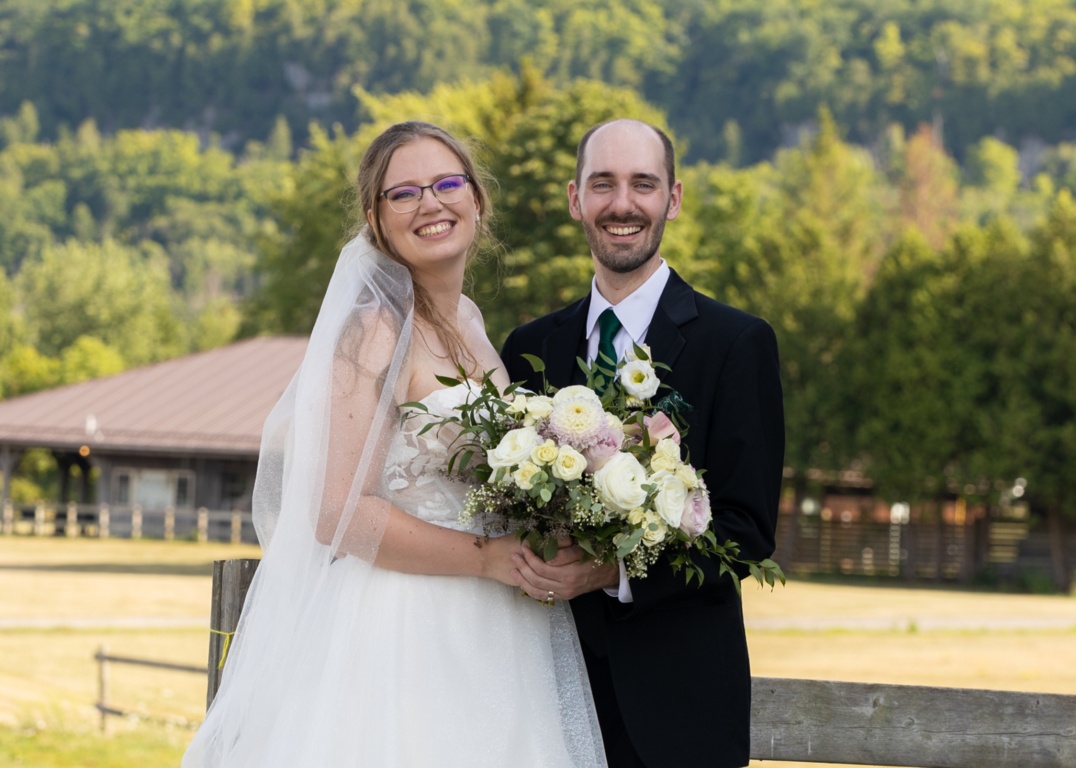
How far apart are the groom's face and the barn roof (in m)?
40.6

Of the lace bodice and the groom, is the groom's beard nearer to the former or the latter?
the groom

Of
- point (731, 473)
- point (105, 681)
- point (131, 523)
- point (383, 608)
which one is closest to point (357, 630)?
point (383, 608)

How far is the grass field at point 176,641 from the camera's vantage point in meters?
13.4

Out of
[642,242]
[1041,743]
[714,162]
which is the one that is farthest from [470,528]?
[714,162]

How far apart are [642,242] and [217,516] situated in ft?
142

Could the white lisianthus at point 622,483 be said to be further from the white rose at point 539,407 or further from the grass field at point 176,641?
the grass field at point 176,641

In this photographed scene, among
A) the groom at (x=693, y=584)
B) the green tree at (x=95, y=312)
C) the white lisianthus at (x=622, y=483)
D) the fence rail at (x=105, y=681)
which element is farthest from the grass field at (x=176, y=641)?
the green tree at (x=95, y=312)

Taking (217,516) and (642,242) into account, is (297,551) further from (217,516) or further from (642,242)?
(217,516)

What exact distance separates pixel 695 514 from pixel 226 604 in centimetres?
151

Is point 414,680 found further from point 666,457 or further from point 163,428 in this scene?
point 163,428

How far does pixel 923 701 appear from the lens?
4758mm

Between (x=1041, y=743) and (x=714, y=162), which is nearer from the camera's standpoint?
(x=1041, y=743)

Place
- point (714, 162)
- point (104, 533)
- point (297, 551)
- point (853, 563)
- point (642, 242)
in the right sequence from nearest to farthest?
1. point (297, 551)
2. point (642, 242)
3. point (853, 563)
4. point (104, 533)
5. point (714, 162)

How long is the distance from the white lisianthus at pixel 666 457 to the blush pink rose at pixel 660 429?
36 millimetres
